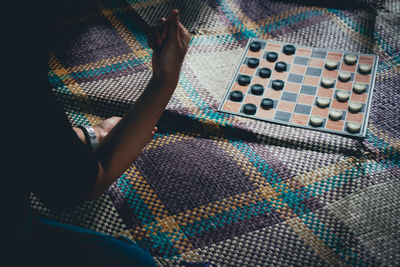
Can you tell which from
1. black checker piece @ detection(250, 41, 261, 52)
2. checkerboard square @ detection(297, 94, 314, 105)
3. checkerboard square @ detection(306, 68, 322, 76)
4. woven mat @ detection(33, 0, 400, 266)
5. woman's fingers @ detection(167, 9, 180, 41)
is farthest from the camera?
black checker piece @ detection(250, 41, 261, 52)

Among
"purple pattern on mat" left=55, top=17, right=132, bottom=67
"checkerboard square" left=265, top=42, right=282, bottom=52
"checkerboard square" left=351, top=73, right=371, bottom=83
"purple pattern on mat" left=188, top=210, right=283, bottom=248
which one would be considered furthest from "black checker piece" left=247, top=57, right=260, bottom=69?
"purple pattern on mat" left=188, top=210, right=283, bottom=248

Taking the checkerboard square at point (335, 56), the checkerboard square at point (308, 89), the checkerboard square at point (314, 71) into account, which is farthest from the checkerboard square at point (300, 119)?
the checkerboard square at point (335, 56)

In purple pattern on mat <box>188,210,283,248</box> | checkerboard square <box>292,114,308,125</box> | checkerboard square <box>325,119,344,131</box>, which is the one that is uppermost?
checkerboard square <box>325,119,344,131</box>

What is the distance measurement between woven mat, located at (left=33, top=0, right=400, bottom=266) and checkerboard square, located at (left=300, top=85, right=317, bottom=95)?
20 centimetres

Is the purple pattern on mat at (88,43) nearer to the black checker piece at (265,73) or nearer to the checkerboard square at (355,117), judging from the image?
the black checker piece at (265,73)

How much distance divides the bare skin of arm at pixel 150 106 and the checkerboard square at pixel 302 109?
2.00 ft

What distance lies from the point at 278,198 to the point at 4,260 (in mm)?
675

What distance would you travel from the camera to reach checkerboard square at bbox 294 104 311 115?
132 centimetres

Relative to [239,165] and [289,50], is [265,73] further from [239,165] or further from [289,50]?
[239,165]

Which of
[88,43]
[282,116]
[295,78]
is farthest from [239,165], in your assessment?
[88,43]

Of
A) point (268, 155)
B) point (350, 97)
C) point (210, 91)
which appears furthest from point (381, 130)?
point (210, 91)

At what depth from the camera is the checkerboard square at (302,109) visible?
4.34 feet

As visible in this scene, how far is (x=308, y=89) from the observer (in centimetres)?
141

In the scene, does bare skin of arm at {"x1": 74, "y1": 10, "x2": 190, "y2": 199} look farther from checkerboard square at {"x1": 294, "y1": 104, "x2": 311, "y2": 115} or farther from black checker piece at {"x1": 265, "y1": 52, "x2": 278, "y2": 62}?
black checker piece at {"x1": 265, "y1": 52, "x2": 278, "y2": 62}
